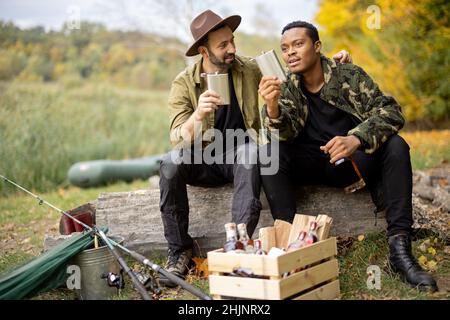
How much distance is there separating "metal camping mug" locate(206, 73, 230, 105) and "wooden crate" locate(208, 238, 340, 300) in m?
0.99

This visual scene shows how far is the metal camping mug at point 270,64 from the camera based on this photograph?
11.1ft

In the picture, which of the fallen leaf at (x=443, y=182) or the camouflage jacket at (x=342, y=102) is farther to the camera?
the fallen leaf at (x=443, y=182)

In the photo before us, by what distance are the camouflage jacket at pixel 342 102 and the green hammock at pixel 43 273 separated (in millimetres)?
1557

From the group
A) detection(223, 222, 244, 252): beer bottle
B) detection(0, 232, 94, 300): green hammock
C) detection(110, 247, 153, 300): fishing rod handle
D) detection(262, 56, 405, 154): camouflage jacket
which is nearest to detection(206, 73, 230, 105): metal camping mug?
detection(262, 56, 405, 154): camouflage jacket

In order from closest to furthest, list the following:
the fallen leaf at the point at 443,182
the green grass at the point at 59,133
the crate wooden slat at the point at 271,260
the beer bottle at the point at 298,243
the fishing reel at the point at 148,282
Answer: the crate wooden slat at the point at 271,260, the beer bottle at the point at 298,243, the fishing reel at the point at 148,282, the fallen leaf at the point at 443,182, the green grass at the point at 59,133

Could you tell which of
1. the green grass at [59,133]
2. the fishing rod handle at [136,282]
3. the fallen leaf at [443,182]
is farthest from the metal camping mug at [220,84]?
the green grass at [59,133]

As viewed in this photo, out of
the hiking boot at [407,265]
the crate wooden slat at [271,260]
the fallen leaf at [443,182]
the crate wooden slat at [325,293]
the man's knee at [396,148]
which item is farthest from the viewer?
the fallen leaf at [443,182]

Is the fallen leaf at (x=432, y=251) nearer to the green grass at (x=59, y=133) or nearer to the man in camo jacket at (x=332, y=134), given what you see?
the man in camo jacket at (x=332, y=134)

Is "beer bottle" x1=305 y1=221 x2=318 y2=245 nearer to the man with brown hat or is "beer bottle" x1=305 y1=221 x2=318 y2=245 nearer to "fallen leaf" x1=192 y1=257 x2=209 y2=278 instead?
the man with brown hat

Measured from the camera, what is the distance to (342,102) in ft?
13.2

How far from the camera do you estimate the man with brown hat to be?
3.89m
